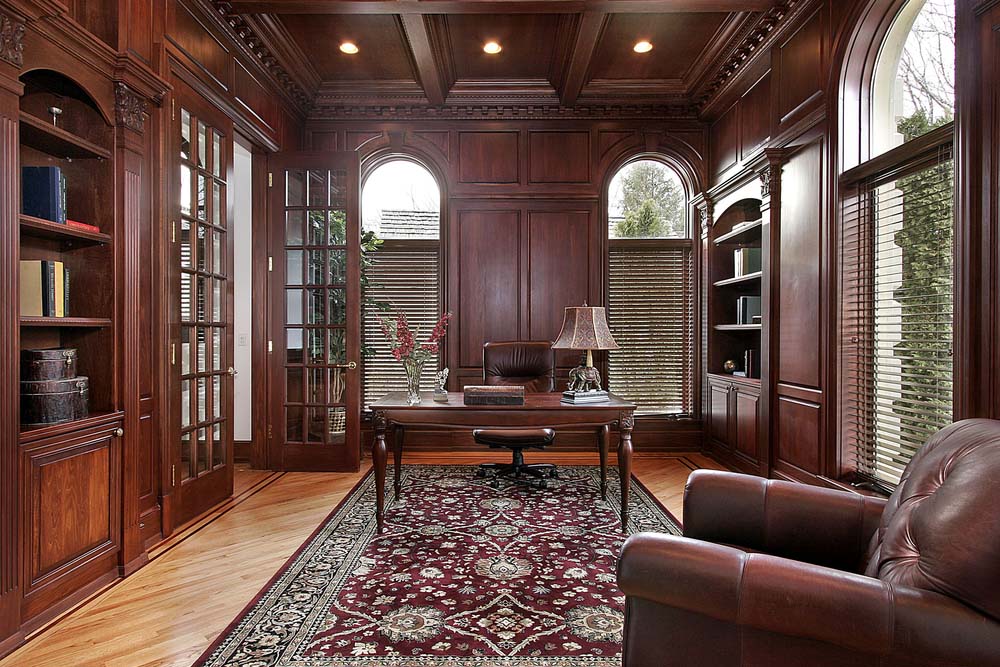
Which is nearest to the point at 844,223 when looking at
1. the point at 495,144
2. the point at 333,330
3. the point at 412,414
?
the point at 412,414

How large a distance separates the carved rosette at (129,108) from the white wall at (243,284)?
2312 millimetres

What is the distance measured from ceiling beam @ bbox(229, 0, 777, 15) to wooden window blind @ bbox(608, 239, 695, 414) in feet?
7.70

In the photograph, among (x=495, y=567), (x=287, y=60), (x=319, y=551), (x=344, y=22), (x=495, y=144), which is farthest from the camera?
(x=495, y=144)

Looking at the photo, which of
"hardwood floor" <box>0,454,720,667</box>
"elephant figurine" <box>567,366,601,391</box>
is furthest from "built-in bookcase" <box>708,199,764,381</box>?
"elephant figurine" <box>567,366,601,391</box>

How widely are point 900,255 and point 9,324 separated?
A: 3.97 m

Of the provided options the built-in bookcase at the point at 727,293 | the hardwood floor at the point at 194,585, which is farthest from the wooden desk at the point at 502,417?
the built-in bookcase at the point at 727,293

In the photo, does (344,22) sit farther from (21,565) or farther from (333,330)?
(21,565)

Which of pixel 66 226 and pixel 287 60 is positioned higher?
pixel 287 60

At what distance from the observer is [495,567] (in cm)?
283

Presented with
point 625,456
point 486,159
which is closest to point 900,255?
point 625,456

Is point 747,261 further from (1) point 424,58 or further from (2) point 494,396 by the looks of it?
(1) point 424,58

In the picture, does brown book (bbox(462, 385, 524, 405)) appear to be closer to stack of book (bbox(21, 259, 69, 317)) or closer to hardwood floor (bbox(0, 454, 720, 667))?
hardwood floor (bbox(0, 454, 720, 667))

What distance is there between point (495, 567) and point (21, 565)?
1.89m

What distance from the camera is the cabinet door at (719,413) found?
5.04 meters
